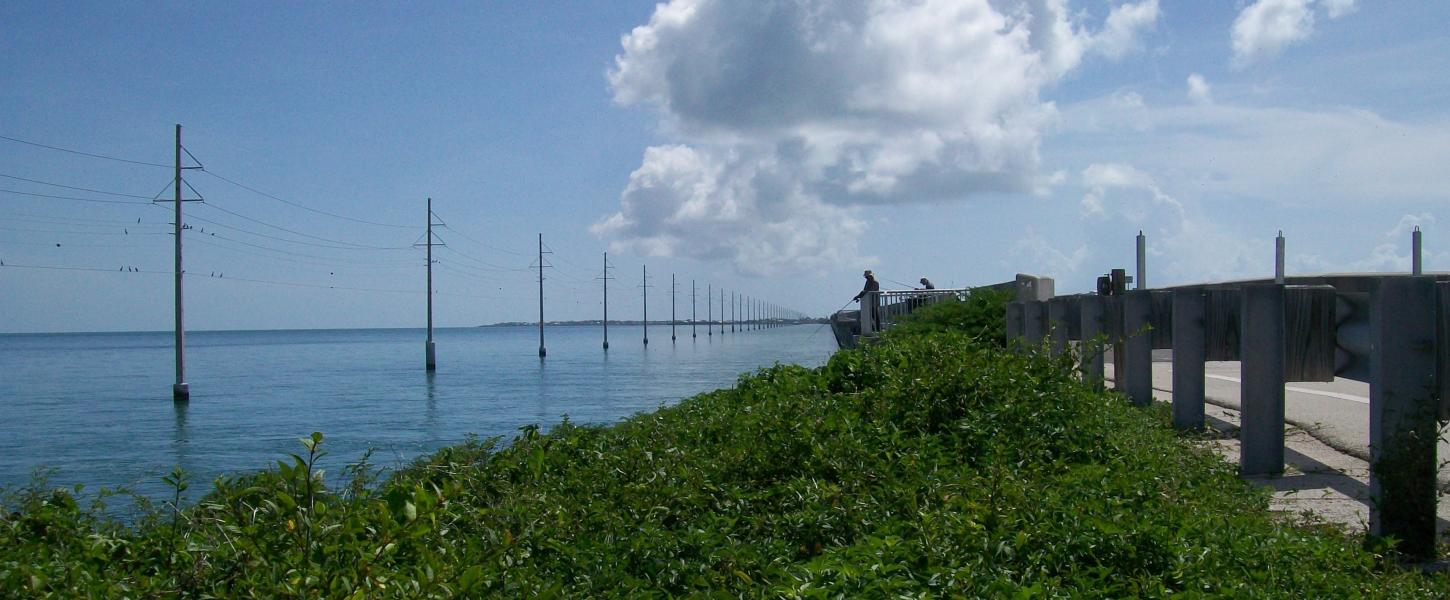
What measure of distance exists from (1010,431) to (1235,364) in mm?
10672

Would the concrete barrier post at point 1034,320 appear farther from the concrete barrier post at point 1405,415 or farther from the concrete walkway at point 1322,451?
the concrete barrier post at point 1405,415

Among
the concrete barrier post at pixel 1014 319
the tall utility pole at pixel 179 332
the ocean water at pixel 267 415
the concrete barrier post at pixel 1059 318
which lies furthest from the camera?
the tall utility pole at pixel 179 332

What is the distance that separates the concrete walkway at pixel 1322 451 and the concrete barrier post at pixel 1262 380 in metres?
0.14


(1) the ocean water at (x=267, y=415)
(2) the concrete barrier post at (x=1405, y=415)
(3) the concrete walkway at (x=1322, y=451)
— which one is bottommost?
(1) the ocean water at (x=267, y=415)

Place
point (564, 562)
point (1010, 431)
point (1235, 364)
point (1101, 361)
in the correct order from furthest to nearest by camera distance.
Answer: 1. point (1235, 364)
2. point (1101, 361)
3. point (1010, 431)
4. point (564, 562)

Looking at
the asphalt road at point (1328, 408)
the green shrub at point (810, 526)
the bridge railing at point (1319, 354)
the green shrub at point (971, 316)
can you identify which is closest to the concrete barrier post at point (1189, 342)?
the bridge railing at point (1319, 354)

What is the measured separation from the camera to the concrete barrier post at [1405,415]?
444 cm

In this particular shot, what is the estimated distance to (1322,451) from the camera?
6.92 m

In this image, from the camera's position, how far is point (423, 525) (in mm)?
4008

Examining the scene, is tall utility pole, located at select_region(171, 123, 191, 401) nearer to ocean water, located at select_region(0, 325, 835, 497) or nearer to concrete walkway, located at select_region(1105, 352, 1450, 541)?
ocean water, located at select_region(0, 325, 835, 497)

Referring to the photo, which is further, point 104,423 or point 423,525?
point 104,423

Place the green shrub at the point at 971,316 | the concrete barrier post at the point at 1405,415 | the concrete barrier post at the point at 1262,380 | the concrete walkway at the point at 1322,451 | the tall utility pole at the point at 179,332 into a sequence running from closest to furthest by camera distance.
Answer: the concrete barrier post at the point at 1405,415, the concrete walkway at the point at 1322,451, the concrete barrier post at the point at 1262,380, the green shrub at the point at 971,316, the tall utility pole at the point at 179,332

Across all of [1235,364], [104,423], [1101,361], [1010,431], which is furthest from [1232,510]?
[104,423]

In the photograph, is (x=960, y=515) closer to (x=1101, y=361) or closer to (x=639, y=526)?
(x=639, y=526)
